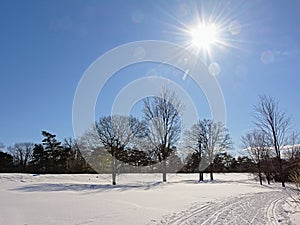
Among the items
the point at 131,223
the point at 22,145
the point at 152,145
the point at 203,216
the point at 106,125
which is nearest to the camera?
the point at 131,223

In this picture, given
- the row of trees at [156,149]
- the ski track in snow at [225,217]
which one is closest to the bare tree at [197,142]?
the row of trees at [156,149]

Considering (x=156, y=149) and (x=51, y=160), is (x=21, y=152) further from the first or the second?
(x=156, y=149)

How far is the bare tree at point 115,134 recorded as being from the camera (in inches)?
1200

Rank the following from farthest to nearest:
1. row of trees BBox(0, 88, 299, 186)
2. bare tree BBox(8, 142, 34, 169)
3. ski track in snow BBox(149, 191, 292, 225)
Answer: bare tree BBox(8, 142, 34, 169) < row of trees BBox(0, 88, 299, 186) < ski track in snow BBox(149, 191, 292, 225)

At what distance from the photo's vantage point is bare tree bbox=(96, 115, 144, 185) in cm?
3047

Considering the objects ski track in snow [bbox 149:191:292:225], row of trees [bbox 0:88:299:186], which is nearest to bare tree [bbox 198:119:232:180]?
row of trees [bbox 0:88:299:186]

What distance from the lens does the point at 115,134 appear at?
101 feet

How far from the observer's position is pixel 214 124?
139 feet

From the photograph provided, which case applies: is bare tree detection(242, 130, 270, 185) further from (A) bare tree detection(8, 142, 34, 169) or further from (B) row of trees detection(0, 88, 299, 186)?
(A) bare tree detection(8, 142, 34, 169)

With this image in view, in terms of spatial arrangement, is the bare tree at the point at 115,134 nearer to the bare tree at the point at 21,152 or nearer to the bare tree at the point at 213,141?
the bare tree at the point at 213,141

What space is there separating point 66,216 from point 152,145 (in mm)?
26220

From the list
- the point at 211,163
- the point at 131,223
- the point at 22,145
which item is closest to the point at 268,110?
the point at 211,163

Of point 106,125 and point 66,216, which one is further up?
point 106,125

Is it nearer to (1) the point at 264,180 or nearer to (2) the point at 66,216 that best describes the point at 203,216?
(2) the point at 66,216
